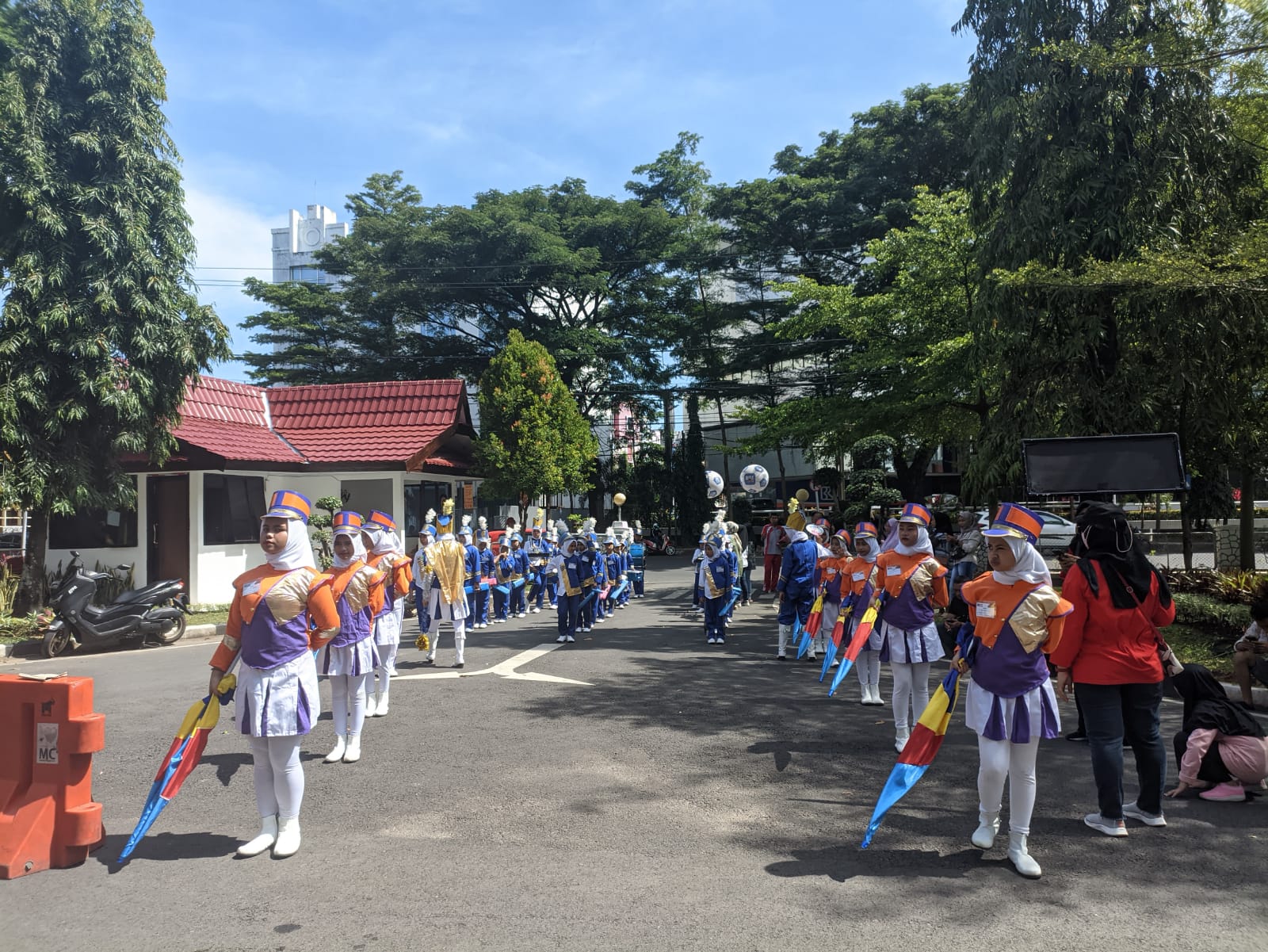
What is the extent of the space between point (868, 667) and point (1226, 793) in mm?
3520

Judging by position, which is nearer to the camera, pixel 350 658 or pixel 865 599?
pixel 350 658

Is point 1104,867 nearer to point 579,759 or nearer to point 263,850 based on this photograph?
point 579,759

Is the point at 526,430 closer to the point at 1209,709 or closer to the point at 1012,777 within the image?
the point at 1209,709

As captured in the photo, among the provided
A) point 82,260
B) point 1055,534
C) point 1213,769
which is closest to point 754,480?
point 1055,534

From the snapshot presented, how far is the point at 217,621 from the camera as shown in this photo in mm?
16859

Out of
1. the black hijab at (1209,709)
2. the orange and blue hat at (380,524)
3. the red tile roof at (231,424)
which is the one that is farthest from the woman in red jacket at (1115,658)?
the red tile roof at (231,424)

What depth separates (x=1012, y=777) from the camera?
484cm

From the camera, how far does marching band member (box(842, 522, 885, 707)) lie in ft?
29.2

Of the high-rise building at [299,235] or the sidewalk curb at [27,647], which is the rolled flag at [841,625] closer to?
the sidewalk curb at [27,647]

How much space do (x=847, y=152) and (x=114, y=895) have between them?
37.9 metres

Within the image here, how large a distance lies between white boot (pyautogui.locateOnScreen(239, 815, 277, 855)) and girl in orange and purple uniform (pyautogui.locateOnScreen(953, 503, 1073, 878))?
391 centimetres

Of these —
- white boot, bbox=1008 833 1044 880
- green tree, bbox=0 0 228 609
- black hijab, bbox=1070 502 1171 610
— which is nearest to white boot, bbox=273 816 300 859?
white boot, bbox=1008 833 1044 880

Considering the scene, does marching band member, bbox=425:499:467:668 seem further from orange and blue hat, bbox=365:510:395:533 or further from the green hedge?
the green hedge

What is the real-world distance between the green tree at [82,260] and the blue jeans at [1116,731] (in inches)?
Result: 628
